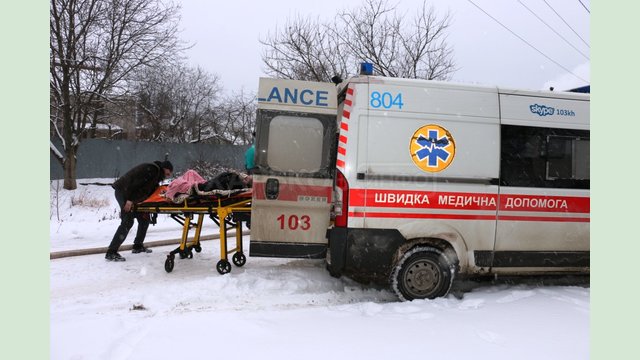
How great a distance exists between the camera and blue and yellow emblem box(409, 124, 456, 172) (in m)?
4.77

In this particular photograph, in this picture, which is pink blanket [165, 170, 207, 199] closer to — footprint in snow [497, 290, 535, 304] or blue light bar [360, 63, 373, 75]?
blue light bar [360, 63, 373, 75]

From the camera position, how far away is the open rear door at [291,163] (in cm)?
494

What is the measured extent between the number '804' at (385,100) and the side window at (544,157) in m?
1.25

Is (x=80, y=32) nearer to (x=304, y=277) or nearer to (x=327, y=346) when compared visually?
(x=304, y=277)

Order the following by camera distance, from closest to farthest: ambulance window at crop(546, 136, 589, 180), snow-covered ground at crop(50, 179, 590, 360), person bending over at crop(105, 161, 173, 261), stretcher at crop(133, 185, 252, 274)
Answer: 1. snow-covered ground at crop(50, 179, 590, 360)
2. ambulance window at crop(546, 136, 589, 180)
3. stretcher at crop(133, 185, 252, 274)
4. person bending over at crop(105, 161, 173, 261)

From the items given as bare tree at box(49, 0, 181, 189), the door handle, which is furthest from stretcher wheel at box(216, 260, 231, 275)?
bare tree at box(49, 0, 181, 189)

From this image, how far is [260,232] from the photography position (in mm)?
4984

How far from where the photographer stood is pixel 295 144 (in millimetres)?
4965

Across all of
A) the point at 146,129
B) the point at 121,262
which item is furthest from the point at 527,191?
the point at 146,129

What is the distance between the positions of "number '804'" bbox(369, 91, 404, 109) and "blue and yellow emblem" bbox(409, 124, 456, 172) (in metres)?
0.39

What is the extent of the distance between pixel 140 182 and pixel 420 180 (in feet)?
14.0

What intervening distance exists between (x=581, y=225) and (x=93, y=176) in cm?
2311

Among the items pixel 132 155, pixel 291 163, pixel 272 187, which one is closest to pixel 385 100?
pixel 291 163

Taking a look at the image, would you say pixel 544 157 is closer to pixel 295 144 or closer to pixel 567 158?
pixel 567 158
